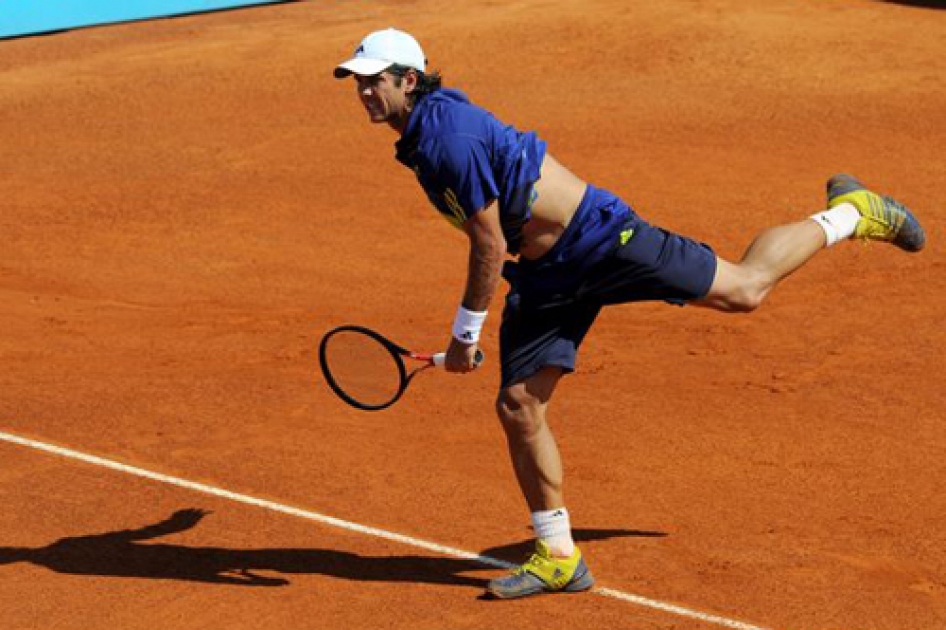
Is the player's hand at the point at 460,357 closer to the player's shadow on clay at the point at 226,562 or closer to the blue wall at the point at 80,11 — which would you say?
the player's shadow on clay at the point at 226,562

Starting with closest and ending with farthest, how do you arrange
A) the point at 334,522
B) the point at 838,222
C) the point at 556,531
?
the point at 556,531 → the point at 838,222 → the point at 334,522

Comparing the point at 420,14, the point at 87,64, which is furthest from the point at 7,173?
the point at 420,14

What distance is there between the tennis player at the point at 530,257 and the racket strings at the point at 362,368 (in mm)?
825

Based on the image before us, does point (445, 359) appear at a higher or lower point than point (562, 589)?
higher

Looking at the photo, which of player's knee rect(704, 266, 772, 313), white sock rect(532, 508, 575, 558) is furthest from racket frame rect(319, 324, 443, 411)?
player's knee rect(704, 266, 772, 313)

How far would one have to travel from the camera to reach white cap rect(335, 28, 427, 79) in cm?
747

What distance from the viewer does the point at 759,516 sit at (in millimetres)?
8914

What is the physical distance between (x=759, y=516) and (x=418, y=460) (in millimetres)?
2040

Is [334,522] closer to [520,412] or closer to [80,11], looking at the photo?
[520,412]

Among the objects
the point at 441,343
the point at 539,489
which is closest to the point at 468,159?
the point at 539,489

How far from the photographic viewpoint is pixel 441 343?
1180 cm

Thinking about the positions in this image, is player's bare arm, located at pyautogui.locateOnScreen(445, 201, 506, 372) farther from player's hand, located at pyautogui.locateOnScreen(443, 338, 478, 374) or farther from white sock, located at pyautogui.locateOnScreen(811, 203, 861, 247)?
white sock, located at pyautogui.locateOnScreen(811, 203, 861, 247)

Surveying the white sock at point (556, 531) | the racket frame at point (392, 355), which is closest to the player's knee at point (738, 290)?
the white sock at point (556, 531)

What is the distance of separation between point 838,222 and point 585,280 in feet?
5.54
